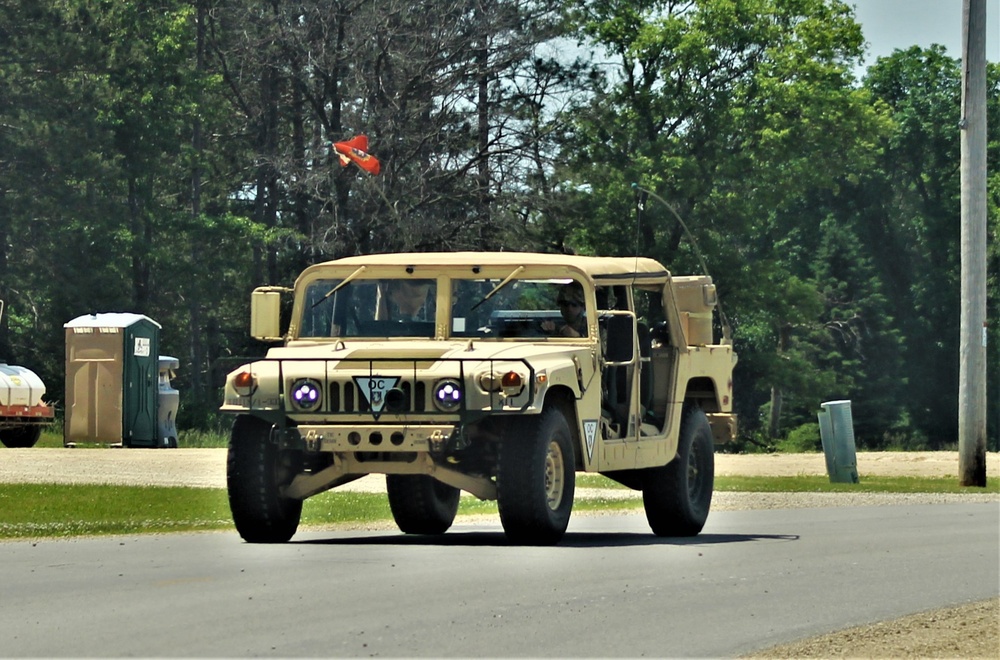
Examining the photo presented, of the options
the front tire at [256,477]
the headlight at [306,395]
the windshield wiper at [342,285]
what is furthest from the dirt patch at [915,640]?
the windshield wiper at [342,285]

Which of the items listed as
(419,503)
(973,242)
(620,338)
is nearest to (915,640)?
(620,338)

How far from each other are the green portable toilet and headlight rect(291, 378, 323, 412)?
79.3 feet

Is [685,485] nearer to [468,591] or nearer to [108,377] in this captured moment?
[468,591]

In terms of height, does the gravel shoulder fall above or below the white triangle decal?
below

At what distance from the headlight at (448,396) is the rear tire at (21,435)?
26279mm

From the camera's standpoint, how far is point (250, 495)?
15.0 meters

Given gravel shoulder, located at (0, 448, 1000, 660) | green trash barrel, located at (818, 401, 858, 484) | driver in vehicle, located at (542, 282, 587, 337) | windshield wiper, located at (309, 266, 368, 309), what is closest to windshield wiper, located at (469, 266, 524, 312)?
driver in vehicle, located at (542, 282, 587, 337)

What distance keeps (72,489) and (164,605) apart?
47.9 feet

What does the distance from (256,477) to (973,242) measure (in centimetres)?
1653

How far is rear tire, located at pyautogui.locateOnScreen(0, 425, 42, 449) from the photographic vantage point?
39.2m

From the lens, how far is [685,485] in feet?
55.8

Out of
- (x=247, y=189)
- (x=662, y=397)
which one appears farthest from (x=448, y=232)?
(x=662, y=397)

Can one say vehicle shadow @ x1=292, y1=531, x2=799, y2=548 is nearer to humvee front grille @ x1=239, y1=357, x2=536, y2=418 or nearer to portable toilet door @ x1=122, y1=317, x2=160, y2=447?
humvee front grille @ x1=239, y1=357, x2=536, y2=418

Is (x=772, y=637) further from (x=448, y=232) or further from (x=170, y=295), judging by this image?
(x=170, y=295)
